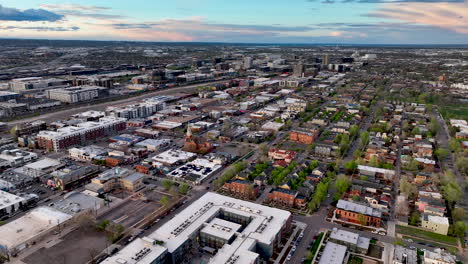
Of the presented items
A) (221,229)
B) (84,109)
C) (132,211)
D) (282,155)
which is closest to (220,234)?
(221,229)

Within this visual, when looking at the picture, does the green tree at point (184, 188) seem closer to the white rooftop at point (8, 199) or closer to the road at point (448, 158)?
the white rooftop at point (8, 199)

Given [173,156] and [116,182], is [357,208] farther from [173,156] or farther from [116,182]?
[116,182]

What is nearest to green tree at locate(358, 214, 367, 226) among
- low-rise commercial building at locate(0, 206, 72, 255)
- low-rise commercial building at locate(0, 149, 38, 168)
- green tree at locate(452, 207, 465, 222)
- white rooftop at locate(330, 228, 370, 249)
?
white rooftop at locate(330, 228, 370, 249)

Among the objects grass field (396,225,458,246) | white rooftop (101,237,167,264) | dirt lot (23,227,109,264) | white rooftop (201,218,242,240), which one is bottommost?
dirt lot (23,227,109,264)

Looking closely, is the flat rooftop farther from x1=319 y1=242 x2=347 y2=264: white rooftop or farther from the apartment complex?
the apartment complex

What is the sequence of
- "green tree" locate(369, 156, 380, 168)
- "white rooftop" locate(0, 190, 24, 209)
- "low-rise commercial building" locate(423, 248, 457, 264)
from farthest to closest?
"green tree" locate(369, 156, 380, 168) → "white rooftop" locate(0, 190, 24, 209) → "low-rise commercial building" locate(423, 248, 457, 264)

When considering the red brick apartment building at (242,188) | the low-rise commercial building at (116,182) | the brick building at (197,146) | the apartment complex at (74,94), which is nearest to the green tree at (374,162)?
the red brick apartment building at (242,188)
